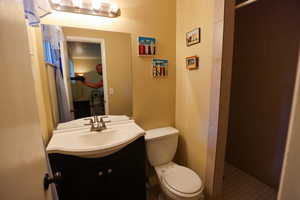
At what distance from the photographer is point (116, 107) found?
1504 mm

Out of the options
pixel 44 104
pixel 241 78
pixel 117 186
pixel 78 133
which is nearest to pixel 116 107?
pixel 78 133

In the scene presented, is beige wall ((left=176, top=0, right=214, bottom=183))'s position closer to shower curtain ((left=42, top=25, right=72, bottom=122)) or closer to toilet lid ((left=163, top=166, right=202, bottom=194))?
toilet lid ((left=163, top=166, right=202, bottom=194))

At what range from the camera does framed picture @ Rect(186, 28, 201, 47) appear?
1.31 m

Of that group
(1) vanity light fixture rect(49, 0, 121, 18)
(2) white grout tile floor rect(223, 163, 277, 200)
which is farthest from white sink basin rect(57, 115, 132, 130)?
(2) white grout tile floor rect(223, 163, 277, 200)

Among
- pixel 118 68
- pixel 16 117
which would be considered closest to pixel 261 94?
pixel 118 68

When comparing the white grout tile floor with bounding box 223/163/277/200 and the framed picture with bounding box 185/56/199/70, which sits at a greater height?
the framed picture with bounding box 185/56/199/70

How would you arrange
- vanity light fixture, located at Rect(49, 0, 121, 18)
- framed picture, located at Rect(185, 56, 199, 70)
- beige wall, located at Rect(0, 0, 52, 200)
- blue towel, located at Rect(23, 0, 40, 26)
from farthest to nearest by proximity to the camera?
1. framed picture, located at Rect(185, 56, 199, 70)
2. vanity light fixture, located at Rect(49, 0, 121, 18)
3. blue towel, located at Rect(23, 0, 40, 26)
4. beige wall, located at Rect(0, 0, 52, 200)

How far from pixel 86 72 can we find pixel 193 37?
44.2 inches

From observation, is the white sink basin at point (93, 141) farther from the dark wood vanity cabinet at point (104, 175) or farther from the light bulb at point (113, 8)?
the light bulb at point (113, 8)

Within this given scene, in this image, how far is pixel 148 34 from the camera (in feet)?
4.99

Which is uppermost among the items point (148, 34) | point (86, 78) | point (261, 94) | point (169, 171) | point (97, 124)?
point (148, 34)

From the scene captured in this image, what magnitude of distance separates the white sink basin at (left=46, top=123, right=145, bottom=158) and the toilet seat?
51 cm

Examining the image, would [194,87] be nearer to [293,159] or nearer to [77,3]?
[293,159]

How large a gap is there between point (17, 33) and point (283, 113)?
2189mm
